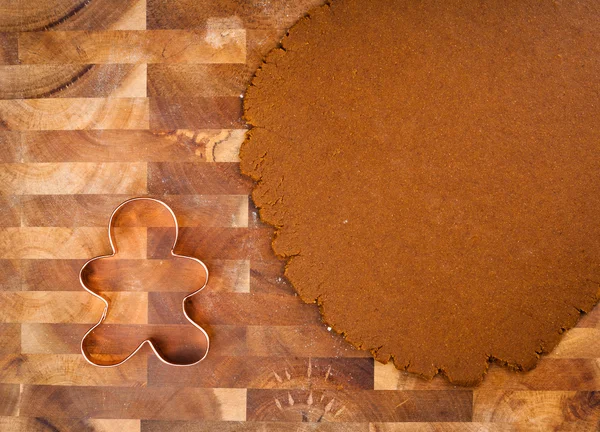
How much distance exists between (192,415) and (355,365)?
1.96ft

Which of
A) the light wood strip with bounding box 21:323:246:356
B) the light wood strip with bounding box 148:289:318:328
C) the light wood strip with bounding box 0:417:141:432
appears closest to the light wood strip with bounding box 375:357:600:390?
the light wood strip with bounding box 148:289:318:328

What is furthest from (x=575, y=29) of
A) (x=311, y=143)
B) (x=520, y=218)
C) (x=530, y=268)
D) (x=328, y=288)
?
(x=328, y=288)

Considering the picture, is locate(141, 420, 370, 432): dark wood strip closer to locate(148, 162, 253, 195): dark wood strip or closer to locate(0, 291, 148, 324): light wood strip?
locate(0, 291, 148, 324): light wood strip

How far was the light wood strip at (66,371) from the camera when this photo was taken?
1403 millimetres

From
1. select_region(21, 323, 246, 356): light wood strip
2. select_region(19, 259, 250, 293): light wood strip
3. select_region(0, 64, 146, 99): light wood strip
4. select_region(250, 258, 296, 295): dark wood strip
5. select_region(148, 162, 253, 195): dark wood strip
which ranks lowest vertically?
select_region(21, 323, 246, 356): light wood strip

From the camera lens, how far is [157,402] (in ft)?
4.59

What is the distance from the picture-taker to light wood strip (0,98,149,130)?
139 cm

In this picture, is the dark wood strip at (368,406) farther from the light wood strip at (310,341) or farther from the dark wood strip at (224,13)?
the dark wood strip at (224,13)

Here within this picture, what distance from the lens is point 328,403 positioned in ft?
4.56

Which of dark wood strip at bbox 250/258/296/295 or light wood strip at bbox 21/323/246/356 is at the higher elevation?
dark wood strip at bbox 250/258/296/295

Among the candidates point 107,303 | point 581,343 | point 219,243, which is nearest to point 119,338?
point 107,303

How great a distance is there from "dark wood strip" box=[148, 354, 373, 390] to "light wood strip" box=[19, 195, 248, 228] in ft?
1.59

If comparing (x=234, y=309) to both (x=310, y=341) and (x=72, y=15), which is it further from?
(x=72, y=15)

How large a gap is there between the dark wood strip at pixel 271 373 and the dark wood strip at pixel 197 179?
585 millimetres
